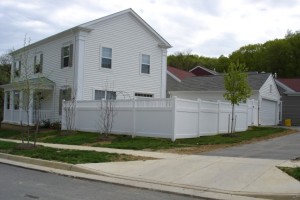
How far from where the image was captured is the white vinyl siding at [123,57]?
26170mm

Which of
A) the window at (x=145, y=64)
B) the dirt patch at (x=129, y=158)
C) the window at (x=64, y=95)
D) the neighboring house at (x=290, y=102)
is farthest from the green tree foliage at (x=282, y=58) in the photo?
the dirt patch at (x=129, y=158)

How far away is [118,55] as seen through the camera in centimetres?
2744

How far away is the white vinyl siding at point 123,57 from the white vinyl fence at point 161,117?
10.1 feet

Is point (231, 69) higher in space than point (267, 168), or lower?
higher

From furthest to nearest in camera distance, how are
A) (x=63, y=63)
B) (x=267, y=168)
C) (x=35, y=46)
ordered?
1. (x=35, y=46)
2. (x=63, y=63)
3. (x=267, y=168)

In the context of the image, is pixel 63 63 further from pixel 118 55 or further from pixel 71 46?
pixel 118 55

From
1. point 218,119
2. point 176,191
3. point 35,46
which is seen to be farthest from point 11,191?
point 35,46

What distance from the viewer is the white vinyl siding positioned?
85.9ft

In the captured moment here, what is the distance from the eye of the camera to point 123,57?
2767cm

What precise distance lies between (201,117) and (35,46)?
51.5 feet

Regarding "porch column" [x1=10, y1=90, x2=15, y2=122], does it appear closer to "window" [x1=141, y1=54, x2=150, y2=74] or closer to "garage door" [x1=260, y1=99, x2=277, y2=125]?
"window" [x1=141, y1=54, x2=150, y2=74]

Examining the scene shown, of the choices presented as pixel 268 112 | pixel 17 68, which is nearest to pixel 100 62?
pixel 17 68

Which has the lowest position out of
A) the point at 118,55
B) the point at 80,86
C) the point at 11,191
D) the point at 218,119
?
the point at 11,191

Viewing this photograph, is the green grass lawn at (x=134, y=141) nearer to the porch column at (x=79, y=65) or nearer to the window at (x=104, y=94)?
the porch column at (x=79, y=65)
